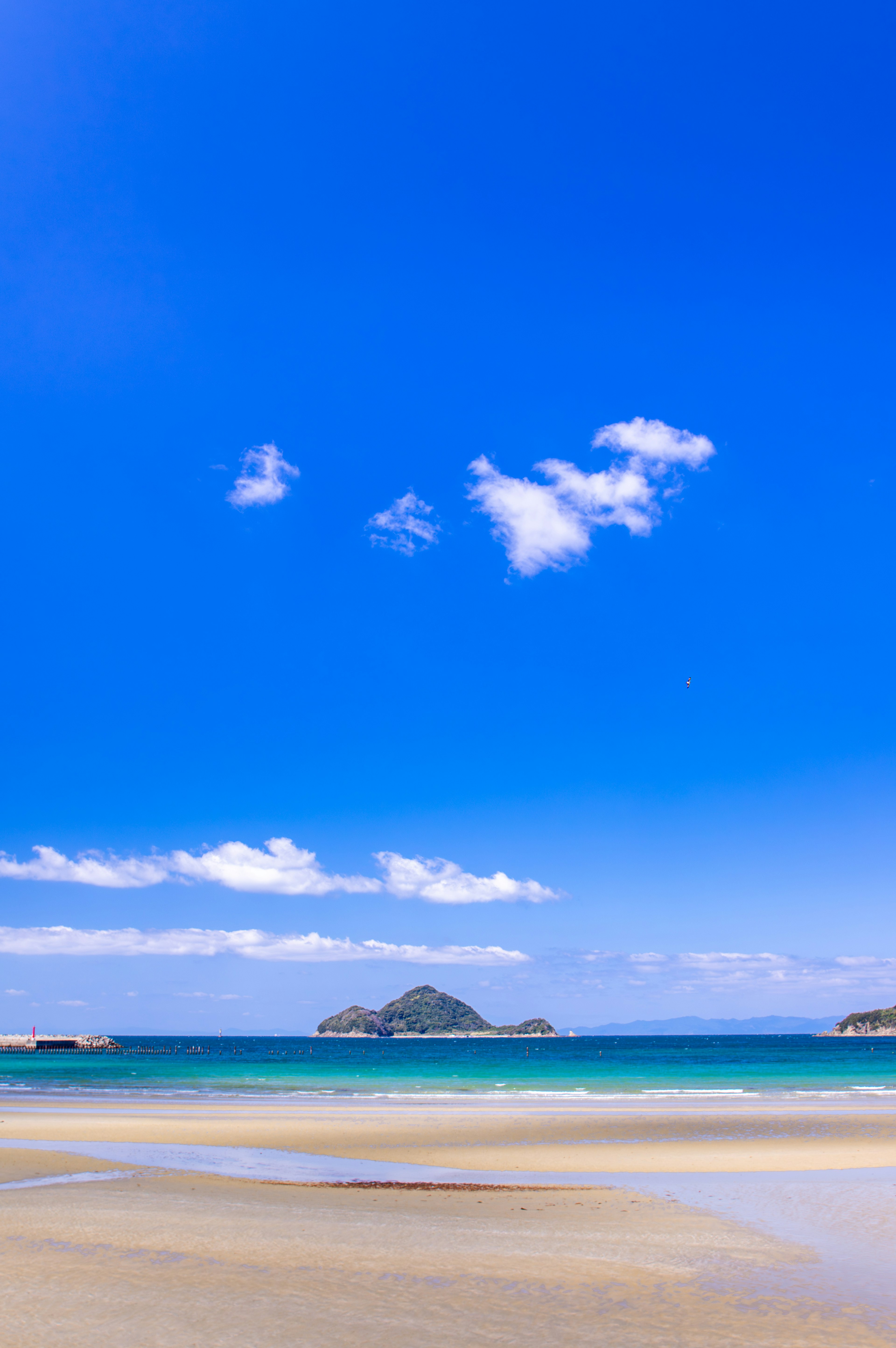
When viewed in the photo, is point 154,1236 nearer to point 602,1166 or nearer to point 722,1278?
point 722,1278

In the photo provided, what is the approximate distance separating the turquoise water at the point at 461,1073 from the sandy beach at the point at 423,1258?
34.5m

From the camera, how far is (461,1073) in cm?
8650

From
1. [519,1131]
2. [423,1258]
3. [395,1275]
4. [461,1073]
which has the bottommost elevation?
[461,1073]

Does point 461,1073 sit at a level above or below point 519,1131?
below

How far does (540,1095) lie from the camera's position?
54312mm

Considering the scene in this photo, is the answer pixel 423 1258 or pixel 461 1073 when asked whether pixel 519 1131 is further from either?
pixel 461 1073

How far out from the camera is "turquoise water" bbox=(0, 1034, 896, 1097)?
5981 cm

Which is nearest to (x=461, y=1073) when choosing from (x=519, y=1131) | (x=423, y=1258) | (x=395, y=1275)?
(x=519, y=1131)

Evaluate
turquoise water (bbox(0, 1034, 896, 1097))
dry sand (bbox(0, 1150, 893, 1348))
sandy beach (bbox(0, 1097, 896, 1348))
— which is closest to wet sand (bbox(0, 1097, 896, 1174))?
sandy beach (bbox(0, 1097, 896, 1348))

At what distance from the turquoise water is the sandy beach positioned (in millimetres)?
34506

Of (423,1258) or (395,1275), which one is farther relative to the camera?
(423,1258)

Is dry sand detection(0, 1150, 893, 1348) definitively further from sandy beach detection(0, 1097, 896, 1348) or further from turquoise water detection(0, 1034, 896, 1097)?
turquoise water detection(0, 1034, 896, 1097)

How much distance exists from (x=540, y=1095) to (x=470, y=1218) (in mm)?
42067

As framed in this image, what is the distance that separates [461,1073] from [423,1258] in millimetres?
79836
